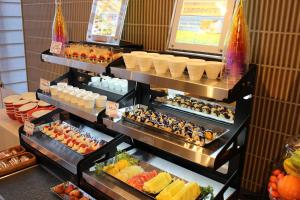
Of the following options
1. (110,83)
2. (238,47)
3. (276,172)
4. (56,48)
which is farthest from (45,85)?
(276,172)

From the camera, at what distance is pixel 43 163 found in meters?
2.41

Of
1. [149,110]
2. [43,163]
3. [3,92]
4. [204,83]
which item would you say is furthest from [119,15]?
[3,92]

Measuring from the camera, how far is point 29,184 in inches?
84.4

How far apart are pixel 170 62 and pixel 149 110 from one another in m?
0.56

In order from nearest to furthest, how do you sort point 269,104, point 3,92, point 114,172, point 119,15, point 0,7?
point 269,104 < point 114,172 < point 119,15 < point 3,92 < point 0,7

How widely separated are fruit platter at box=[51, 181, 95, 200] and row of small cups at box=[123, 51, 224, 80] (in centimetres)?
95

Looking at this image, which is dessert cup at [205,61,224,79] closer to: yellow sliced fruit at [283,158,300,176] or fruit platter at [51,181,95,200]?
yellow sliced fruit at [283,158,300,176]

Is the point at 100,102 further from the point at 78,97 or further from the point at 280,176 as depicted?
the point at 280,176

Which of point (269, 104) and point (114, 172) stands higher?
point (269, 104)

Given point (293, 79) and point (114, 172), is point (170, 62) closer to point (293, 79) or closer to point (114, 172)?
point (293, 79)

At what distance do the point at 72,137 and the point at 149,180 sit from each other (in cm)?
89

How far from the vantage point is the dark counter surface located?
2008mm

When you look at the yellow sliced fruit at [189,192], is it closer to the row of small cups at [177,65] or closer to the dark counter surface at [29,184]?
the row of small cups at [177,65]

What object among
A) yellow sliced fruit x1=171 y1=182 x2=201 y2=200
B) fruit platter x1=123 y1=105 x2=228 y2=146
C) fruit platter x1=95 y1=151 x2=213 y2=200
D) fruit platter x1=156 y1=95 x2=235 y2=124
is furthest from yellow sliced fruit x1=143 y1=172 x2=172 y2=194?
fruit platter x1=156 y1=95 x2=235 y2=124
